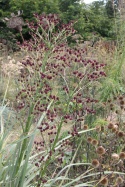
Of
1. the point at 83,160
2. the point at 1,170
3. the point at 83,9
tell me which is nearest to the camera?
the point at 1,170

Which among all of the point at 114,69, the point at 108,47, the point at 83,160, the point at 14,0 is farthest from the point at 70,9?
the point at 83,160

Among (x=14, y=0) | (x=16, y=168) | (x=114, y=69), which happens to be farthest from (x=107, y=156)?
(x=14, y=0)

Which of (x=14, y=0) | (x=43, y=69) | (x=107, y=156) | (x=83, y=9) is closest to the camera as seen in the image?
(x=43, y=69)

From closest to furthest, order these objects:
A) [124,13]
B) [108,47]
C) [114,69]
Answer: [114,69] < [124,13] < [108,47]

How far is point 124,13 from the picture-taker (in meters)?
8.36

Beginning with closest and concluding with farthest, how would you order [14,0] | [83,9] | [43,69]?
1. [43,69]
2. [14,0]
3. [83,9]

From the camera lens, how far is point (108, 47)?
37.9 feet

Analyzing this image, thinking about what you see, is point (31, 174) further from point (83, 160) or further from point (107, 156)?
point (83, 160)

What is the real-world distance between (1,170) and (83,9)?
15694 mm

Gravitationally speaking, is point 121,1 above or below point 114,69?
above

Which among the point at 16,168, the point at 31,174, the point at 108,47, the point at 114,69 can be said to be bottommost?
the point at 108,47

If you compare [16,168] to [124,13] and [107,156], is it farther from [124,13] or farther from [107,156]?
[124,13]

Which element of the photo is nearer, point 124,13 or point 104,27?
point 124,13

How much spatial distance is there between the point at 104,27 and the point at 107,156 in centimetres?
1518
